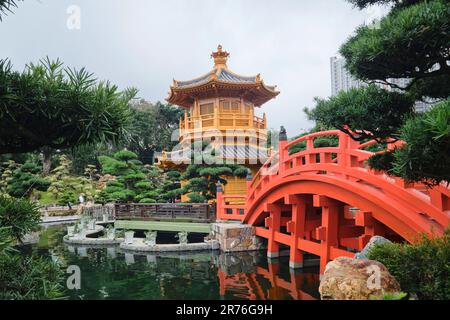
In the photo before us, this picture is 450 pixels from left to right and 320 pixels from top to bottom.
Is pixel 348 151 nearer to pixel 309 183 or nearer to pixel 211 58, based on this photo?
pixel 309 183

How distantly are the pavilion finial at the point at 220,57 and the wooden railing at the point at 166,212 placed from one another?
12.5 meters

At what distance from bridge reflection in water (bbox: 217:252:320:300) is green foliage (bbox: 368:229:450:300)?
4866mm

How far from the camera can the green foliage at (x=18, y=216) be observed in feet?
10.1

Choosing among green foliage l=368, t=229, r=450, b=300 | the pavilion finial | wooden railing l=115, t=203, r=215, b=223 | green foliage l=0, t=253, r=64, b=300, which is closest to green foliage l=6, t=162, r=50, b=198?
wooden railing l=115, t=203, r=215, b=223

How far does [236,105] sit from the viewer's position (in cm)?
2419

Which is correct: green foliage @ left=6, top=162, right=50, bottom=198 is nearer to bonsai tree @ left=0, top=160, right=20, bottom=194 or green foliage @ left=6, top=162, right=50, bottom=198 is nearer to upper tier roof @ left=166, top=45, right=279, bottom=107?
bonsai tree @ left=0, top=160, right=20, bottom=194

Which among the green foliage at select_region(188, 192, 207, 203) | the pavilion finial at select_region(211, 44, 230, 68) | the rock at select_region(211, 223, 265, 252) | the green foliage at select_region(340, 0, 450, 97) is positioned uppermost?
the pavilion finial at select_region(211, 44, 230, 68)

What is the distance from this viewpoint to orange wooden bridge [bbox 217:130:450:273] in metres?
6.21

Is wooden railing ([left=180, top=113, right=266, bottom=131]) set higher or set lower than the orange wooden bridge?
higher

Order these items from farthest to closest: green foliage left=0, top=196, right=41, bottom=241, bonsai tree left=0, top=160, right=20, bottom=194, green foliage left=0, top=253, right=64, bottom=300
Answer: bonsai tree left=0, top=160, right=20, bottom=194 < green foliage left=0, top=196, right=41, bottom=241 < green foliage left=0, top=253, right=64, bottom=300

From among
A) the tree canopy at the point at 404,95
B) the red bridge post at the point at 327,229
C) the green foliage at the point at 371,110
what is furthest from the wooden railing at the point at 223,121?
the green foliage at the point at 371,110

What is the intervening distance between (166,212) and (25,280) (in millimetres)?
13998
